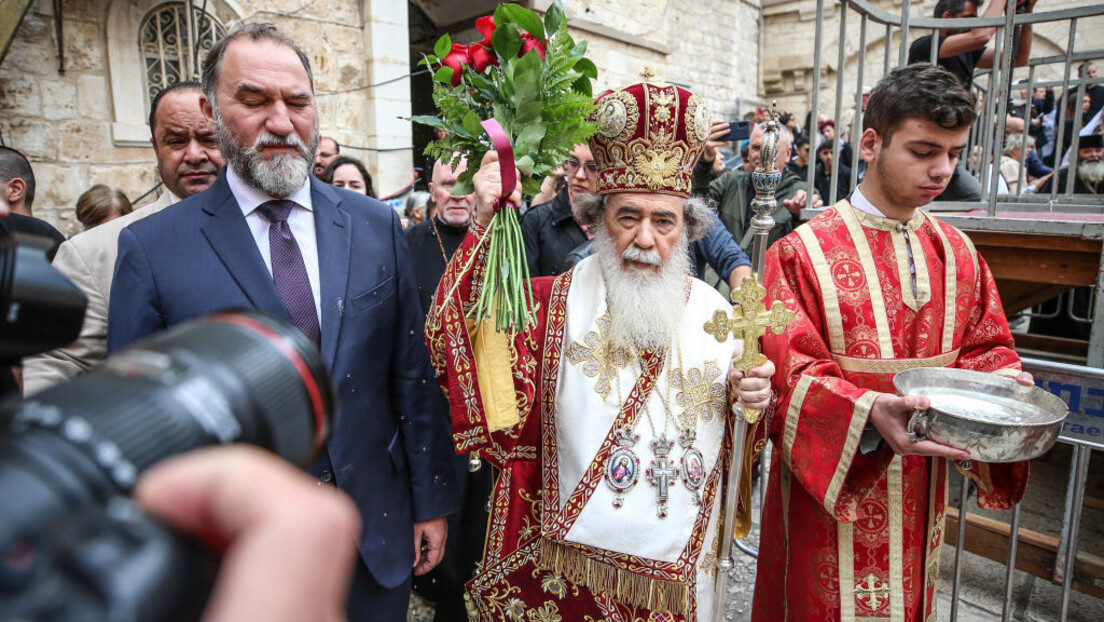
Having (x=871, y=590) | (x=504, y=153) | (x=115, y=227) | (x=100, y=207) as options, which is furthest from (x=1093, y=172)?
(x=100, y=207)

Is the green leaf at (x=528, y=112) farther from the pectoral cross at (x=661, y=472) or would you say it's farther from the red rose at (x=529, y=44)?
the pectoral cross at (x=661, y=472)

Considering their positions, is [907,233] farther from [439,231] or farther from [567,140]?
[439,231]

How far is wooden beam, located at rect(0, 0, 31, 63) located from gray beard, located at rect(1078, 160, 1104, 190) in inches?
374

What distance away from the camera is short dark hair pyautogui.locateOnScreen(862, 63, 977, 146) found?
205cm

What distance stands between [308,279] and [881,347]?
6.13 ft

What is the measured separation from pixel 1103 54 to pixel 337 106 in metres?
7.47

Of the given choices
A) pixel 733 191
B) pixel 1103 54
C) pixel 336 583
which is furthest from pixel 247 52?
pixel 1103 54

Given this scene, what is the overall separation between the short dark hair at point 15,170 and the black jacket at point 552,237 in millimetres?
2763

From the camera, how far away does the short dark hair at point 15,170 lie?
11.1 feet

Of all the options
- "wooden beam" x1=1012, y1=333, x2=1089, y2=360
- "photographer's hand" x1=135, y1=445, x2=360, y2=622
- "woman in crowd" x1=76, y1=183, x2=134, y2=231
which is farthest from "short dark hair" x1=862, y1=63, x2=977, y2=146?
"wooden beam" x1=1012, y1=333, x2=1089, y2=360

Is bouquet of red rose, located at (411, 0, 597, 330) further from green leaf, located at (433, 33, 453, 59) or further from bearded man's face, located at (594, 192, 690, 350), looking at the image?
bearded man's face, located at (594, 192, 690, 350)

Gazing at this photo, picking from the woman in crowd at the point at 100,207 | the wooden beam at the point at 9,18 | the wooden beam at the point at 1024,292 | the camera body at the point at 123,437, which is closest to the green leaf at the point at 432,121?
the camera body at the point at 123,437

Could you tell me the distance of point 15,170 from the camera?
11.3 ft

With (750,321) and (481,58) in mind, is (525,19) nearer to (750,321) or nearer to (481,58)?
(481,58)
